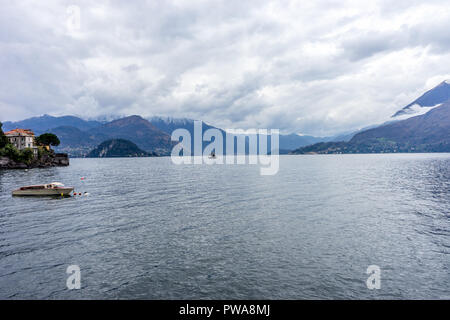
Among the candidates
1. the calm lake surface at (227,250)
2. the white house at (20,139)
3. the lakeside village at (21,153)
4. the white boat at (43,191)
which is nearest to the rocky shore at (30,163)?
the lakeside village at (21,153)

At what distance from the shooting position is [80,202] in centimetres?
5406

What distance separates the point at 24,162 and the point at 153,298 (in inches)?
7654

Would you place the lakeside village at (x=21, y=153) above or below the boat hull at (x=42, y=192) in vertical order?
above

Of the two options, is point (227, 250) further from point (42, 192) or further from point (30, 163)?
point (30, 163)

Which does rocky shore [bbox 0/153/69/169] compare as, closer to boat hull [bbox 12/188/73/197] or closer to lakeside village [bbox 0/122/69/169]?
lakeside village [bbox 0/122/69/169]

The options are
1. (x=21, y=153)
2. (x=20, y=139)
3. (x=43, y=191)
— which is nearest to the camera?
(x=43, y=191)

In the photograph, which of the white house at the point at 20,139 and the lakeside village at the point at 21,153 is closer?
the lakeside village at the point at 21,153

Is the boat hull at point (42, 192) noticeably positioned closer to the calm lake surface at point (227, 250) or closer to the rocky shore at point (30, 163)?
the calm lake surface at point (227, 250)

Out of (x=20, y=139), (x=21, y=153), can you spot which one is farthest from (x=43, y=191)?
(x=20, y=139)

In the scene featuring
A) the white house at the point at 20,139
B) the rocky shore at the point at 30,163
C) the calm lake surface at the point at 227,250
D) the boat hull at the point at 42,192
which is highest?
the white house at the point at 20,139

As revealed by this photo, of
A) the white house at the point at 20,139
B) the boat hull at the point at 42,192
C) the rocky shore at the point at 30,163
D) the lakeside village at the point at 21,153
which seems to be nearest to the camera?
the boat hull at the point at 42,192

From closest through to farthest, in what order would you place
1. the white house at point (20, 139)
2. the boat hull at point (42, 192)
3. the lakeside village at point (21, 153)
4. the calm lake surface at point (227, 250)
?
the calm lake surface at point (227, 250)
the boat hull at point (42, 192)
the lakeside village at point (21, 153)
the white house at point (20, 139)
